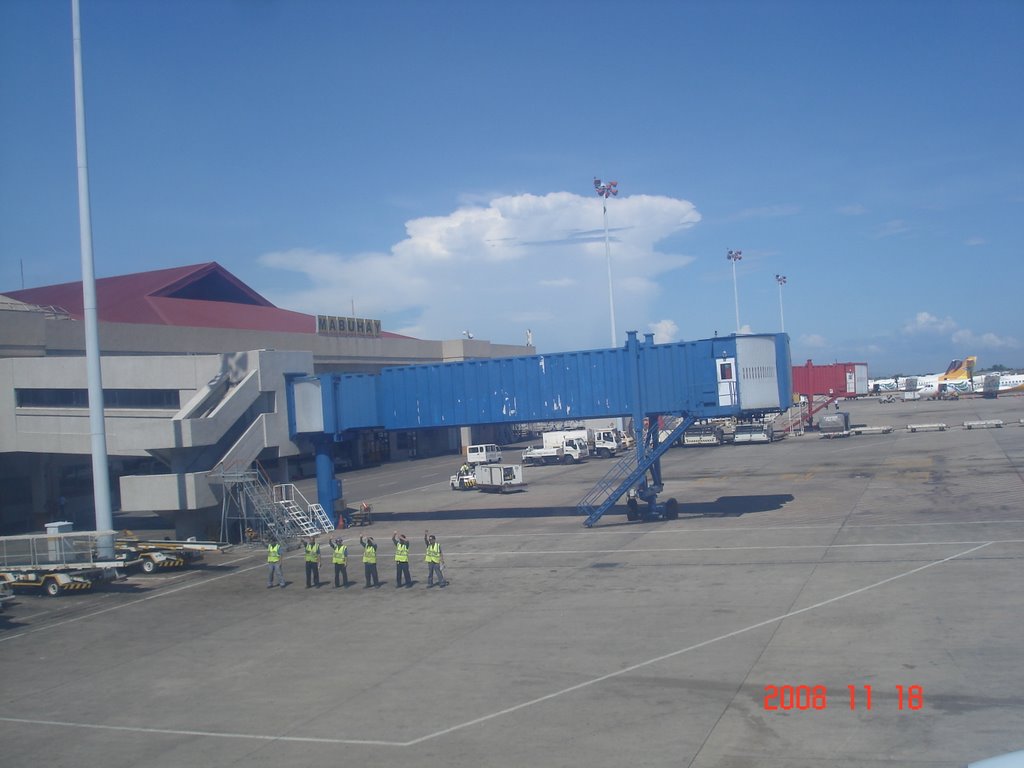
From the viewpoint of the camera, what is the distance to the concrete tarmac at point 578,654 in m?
11.6

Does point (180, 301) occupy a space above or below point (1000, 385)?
above

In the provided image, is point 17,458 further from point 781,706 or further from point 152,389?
point 781,706

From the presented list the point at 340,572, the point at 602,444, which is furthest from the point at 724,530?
the point at 602,444

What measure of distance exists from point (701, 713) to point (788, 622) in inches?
218

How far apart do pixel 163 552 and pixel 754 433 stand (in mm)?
51171

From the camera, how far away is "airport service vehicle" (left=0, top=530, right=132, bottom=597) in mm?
27047

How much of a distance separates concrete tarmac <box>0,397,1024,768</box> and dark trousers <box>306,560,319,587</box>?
1.36 ft

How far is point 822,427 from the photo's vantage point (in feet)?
228

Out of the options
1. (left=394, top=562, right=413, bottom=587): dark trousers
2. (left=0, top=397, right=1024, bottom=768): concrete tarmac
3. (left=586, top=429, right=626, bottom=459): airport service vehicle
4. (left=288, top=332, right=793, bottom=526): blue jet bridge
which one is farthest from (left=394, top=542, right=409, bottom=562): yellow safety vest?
(left=586, top=429, right=626, bottom=459): airport service vehicle

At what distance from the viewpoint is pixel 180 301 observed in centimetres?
6334

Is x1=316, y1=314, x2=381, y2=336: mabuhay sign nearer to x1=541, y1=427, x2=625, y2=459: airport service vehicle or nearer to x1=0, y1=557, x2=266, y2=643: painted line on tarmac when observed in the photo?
x1=541, y1=427, x2=625, y2=459: airport service vehicle

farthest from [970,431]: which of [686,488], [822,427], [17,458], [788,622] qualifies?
[17,458]
